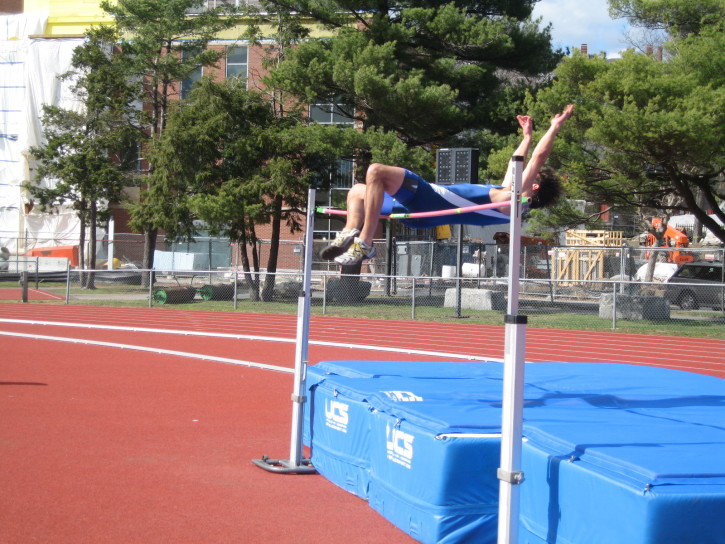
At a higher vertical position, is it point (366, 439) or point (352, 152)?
point (352, 152)

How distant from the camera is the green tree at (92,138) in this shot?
25.7 metres

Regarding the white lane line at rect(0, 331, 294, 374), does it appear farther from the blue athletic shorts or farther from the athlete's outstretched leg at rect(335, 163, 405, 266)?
the athlete's outstretched leg at rect(335, 163, 405, 266)

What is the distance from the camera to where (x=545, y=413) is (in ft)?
14.0

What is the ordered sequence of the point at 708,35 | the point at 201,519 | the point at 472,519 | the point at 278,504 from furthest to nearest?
the point at 708,35 < the point at 278,504 < the point at 201,519 < the point at 472,519

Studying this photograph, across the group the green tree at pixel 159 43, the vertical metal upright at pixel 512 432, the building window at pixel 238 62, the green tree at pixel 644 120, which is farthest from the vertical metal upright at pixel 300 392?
the building window at pixel 238 62

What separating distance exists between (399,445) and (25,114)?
34.4 meters

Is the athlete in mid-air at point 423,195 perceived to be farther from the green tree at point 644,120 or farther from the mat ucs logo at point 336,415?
the green tree at point 644,120

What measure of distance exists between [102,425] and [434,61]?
56.9 feet

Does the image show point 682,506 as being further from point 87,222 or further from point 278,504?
point 87,222

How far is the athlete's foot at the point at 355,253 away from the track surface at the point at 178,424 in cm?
143

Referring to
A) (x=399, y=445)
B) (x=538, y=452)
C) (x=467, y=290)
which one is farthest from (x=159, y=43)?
(x=538, y=452)

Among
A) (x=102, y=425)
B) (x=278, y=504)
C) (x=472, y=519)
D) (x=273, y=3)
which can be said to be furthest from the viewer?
(x=273, y=3)

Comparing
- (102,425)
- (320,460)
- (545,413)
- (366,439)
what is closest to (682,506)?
(545,413)

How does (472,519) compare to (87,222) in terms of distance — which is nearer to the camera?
(472,519)
